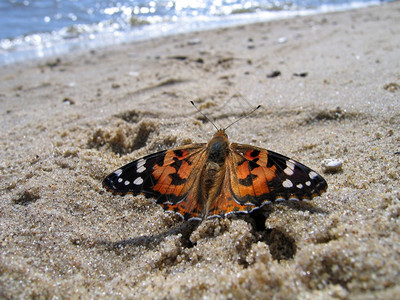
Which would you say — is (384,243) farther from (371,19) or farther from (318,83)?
(371,19)

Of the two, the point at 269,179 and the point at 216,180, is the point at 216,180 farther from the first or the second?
the point at 269,179

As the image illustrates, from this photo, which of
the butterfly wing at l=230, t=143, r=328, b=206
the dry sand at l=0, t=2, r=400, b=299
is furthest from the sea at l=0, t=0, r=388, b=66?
the butterfly wing at l=230, t=143, r=328, b=206

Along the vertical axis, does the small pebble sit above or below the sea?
below

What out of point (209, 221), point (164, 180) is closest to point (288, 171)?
point (209, 221)

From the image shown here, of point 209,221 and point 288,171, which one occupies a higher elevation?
point 288,171

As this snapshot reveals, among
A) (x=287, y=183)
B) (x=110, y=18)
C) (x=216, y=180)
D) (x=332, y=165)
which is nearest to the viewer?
(x=287, y=183)

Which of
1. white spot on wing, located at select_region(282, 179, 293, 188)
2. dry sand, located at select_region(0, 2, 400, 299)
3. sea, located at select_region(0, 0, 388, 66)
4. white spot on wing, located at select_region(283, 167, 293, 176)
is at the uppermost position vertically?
sea, located at select_region(0, 0, 388, 66)

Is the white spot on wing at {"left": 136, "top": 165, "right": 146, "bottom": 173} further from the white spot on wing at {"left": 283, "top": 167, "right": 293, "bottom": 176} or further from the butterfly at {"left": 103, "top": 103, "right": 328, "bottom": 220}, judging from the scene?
the white spot on wing at {"left": 283, "top": 167, "right": 293, "bottom": 176}
